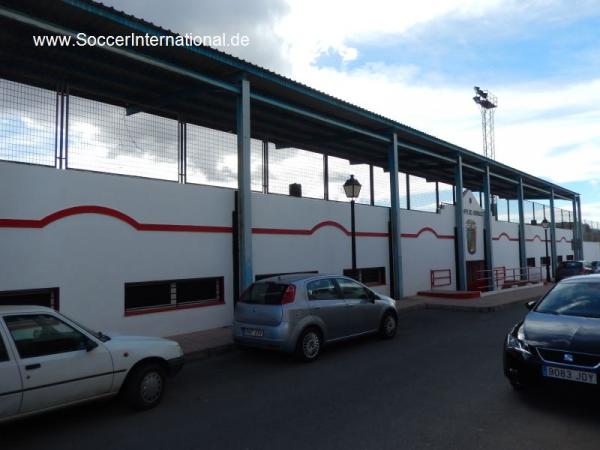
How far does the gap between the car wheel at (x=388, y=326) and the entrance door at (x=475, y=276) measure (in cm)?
1365

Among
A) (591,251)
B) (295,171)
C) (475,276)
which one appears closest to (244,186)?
(295,171)

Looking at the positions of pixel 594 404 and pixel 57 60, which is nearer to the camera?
pixel 594 404

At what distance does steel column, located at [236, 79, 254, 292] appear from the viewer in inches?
441

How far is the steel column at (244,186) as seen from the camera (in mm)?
11203

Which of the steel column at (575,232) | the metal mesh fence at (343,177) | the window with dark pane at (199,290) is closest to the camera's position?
the window with dark pane at (199,290)

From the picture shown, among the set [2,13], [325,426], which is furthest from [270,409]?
[2,13]

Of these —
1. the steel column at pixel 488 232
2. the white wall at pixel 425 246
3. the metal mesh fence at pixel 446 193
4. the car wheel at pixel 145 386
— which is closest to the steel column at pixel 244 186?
the car wheel at pixel 145 386

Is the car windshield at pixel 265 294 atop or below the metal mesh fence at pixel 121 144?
below

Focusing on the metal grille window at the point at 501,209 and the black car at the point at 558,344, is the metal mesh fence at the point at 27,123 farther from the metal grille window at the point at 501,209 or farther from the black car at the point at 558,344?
the metal grille window at the point at 501,209

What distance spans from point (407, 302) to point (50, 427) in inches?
491

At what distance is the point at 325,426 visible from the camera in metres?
5.00

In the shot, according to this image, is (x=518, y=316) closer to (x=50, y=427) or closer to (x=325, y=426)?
(x=325, y=426)

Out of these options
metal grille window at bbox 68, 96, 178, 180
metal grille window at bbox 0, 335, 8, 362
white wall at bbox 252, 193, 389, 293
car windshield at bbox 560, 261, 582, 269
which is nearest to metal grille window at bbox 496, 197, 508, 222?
car windshield at bbox 560, 261, 582, 269

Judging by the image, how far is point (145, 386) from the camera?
5.71 meters
